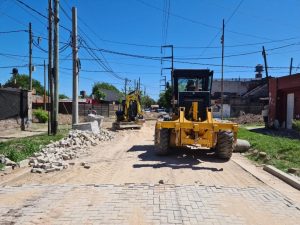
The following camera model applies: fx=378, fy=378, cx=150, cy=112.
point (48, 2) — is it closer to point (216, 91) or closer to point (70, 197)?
point (70, 197)

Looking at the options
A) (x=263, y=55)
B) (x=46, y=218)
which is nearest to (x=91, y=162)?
(x=46, y=218)

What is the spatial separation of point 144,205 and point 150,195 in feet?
2.35

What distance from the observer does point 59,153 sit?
40.3 feet

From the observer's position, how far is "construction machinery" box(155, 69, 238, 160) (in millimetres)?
11805

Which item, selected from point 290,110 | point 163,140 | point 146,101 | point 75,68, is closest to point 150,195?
point 163,140

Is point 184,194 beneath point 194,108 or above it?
beneath

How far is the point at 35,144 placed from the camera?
44.9 ft

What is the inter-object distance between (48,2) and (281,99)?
17.6 meters

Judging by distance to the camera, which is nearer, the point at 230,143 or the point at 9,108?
the point at 230,143

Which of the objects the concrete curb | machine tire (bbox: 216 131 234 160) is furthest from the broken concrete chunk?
the concrete curb

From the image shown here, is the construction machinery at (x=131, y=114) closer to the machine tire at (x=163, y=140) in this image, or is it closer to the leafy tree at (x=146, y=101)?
the machine tire at (x=163, y=140)

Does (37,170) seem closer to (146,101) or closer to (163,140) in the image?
(163,140)

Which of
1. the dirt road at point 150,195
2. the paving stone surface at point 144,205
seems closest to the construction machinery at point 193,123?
the dirt road at point 150,195

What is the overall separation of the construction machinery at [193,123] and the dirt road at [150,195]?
37.4 inches
